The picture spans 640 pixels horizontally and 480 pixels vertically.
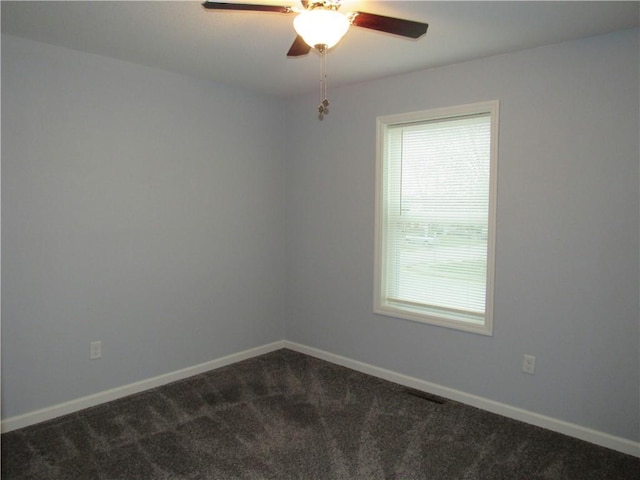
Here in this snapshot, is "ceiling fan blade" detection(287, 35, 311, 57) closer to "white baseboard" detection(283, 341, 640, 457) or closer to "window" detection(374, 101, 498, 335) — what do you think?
"window" detection(374, 101, 498, 335)

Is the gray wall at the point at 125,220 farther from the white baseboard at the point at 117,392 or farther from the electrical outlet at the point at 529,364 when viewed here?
the electrical outlet at the point at 529,364

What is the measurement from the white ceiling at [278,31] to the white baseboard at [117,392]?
7.80ft

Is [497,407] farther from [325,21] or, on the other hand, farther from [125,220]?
[125,220]

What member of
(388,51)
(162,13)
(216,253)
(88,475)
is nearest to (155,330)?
(216,253)

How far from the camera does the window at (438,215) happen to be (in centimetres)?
315

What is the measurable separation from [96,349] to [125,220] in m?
0.94

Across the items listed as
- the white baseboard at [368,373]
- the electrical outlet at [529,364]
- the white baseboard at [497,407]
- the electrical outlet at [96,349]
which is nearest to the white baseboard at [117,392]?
the white baseboard at [368,373]

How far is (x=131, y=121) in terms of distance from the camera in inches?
128

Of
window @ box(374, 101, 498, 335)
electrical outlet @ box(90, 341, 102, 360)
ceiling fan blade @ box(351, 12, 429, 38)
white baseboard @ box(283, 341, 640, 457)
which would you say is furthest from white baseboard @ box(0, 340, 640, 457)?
ceiling fan blade @ box(351, 12, 429, 38)

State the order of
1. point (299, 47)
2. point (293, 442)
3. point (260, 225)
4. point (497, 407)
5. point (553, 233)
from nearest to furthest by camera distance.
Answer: point (299, 47), point (293, 442), point (553, 233), point (497, 407), point (260, 225)

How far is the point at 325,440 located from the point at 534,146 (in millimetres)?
2277

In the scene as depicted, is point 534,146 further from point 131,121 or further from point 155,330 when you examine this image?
point 155,330

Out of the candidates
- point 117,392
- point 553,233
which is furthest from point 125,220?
point 553,233

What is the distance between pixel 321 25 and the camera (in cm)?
182
